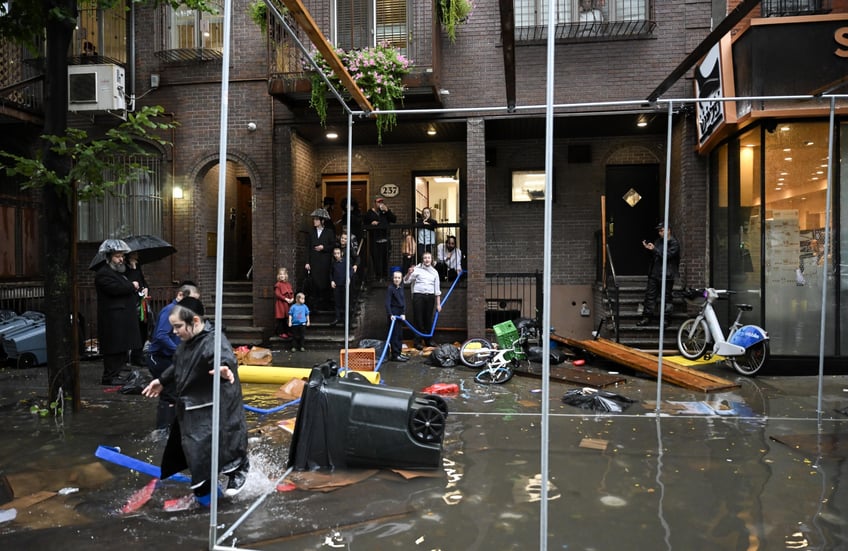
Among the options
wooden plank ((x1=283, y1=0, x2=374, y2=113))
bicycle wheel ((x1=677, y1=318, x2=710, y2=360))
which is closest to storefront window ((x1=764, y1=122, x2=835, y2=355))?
bicycle wheel ((x1=677, y1=318, x2=710, y2=360))

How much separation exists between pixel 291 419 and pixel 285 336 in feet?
19.0

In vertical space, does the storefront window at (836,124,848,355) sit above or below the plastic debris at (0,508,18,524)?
above

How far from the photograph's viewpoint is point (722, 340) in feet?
32.8

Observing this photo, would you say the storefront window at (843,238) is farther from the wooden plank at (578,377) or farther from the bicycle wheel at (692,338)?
the wooden plank at (578,377)

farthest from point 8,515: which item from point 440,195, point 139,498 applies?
point 440,195

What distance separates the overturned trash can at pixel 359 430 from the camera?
5.20 m

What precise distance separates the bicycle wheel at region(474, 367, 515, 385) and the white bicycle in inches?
142

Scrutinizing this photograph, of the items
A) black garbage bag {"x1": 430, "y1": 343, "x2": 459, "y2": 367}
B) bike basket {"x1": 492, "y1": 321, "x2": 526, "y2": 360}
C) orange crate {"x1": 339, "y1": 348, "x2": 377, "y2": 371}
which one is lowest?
black garbage bag {"x1": 430, "y1": 343, "x2": 459, "y2": 367}

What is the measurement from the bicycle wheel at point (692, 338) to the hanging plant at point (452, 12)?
7488mm

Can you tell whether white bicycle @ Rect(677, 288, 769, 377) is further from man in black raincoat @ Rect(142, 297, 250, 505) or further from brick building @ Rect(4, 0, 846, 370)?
man in black raincoat @ Rect(142, 297, 250, 505)

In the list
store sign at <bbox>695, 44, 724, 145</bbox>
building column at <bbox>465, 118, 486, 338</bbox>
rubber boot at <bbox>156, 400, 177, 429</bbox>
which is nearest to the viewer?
rubber boot at <bbox>156, 400, 177, 429</bbox>

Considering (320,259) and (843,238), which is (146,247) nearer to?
(320,259)

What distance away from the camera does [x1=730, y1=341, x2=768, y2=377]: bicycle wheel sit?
952 centimetres

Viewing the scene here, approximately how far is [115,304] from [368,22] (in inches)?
300
